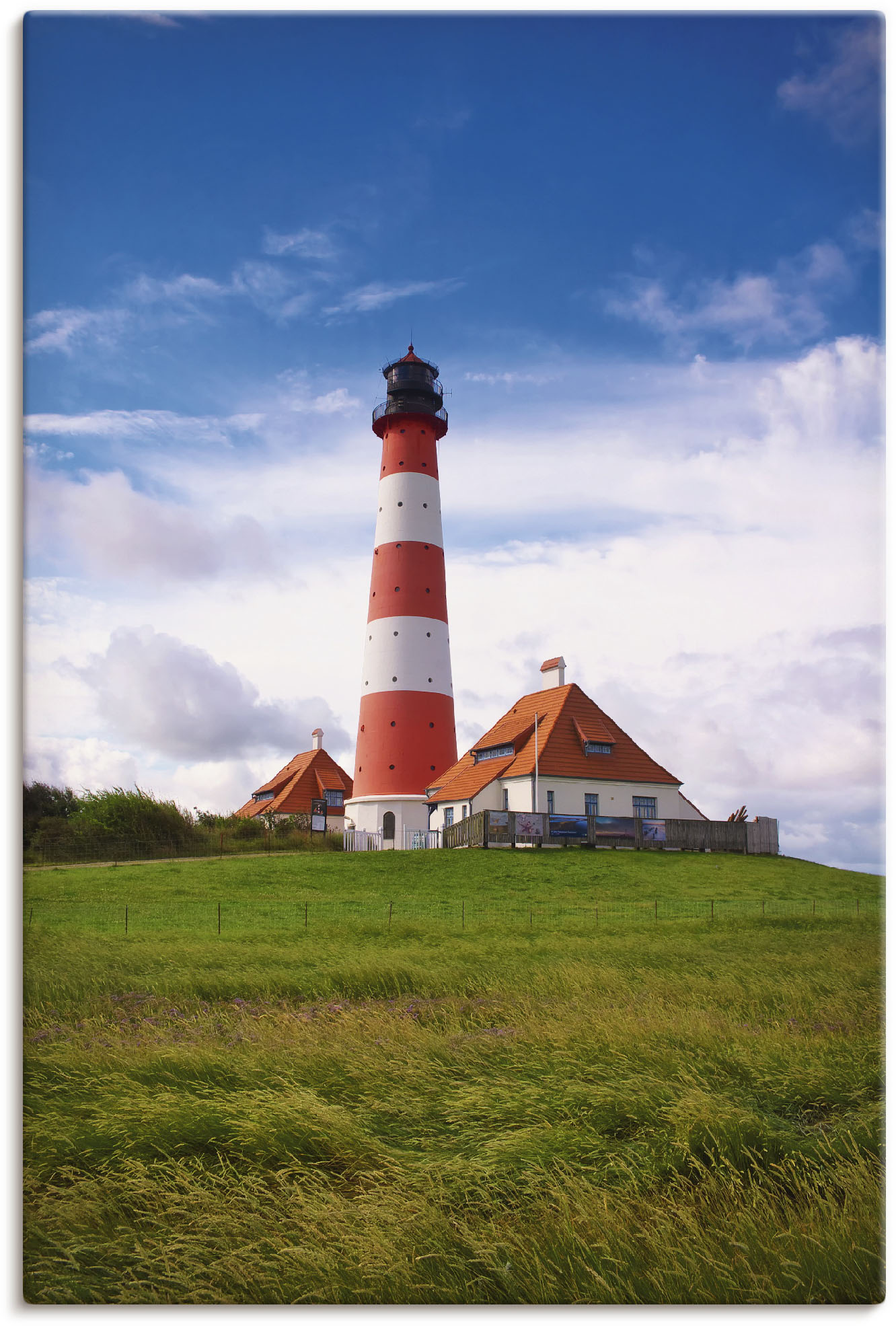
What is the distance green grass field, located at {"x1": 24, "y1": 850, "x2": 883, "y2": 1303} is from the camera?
169 inches

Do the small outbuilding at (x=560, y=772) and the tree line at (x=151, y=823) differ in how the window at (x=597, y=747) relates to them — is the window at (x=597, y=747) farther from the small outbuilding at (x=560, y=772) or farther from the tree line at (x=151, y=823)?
the tree line at (x=151, y=823)

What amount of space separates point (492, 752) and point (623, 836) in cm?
697

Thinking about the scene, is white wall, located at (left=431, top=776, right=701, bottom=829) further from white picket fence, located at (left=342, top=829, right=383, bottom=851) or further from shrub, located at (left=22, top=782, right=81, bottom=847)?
shrub, located at (left=22, top=782, right=81, bottom=847)

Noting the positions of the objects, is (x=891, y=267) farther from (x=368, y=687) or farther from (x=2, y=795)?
(x=368, y=687)

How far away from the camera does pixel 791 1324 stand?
13.6 ft

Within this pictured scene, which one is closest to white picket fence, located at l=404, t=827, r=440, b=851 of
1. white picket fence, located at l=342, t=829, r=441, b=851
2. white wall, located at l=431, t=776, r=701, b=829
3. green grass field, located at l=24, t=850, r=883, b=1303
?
white picket fence, located at l=342, t=829, r=441, b=851

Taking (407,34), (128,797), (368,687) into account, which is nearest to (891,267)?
(407,34)

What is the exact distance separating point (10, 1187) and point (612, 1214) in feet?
11.0

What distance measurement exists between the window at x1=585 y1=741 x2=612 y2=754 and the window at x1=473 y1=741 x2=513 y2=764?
3.12 meters

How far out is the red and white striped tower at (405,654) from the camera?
37.2 meters

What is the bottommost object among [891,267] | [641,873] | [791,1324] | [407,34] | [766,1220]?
[641,873]

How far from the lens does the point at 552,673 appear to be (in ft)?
135

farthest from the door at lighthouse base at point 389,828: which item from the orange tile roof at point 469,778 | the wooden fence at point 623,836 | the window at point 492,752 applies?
the window at point 492,752

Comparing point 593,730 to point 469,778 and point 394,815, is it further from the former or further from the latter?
point 394,815
